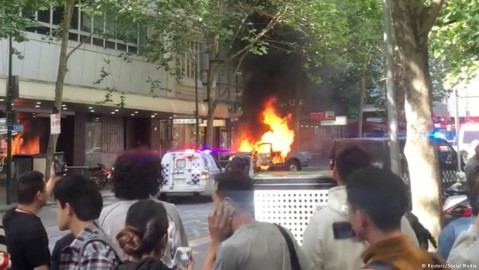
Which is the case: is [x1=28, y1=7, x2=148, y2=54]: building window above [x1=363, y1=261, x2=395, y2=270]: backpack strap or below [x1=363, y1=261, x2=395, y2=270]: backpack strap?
above

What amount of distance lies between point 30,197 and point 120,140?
29.5 m

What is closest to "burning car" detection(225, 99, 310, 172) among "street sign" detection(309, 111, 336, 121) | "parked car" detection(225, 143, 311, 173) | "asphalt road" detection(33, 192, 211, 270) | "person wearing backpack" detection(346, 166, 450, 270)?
"street sign" detection(309, 111, 336, 121)

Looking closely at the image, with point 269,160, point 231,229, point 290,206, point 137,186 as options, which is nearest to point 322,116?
point 269,160

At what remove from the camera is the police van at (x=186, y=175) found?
63.6 feet

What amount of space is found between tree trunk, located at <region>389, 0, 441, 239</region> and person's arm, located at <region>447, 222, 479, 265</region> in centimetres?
390

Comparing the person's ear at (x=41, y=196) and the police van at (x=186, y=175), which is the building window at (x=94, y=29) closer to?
the police van at (x=186, y=175)

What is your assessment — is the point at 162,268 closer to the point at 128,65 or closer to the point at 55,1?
the point at 55,1

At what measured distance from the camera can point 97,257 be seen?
3088 mm

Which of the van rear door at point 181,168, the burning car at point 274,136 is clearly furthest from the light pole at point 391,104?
the burning car at point 274,136

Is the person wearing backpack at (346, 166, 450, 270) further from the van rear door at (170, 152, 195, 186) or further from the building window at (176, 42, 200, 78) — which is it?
the building window at (176, 42, 200, 78)

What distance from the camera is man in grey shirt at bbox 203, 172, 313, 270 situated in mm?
3127

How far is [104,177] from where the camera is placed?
26094 mm

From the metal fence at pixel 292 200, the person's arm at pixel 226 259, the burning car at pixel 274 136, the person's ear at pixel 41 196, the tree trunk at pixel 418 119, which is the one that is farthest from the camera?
the burning car at pixel 274 136

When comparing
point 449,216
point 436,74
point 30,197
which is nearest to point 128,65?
point 436,74
